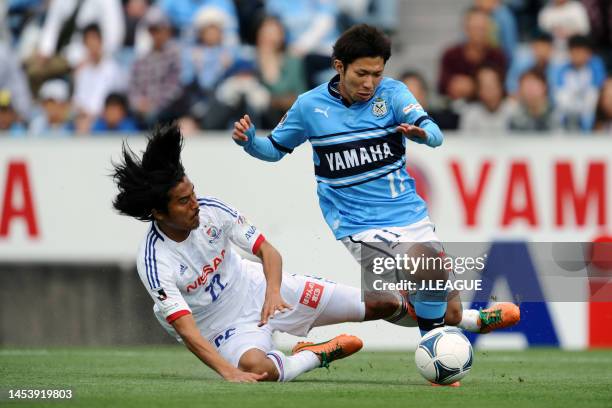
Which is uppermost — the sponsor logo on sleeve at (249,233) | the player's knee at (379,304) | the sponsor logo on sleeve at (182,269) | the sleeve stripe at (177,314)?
the sponsor logo on sleeve at (249,233)

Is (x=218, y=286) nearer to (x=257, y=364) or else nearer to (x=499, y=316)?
(x=257, y=364)

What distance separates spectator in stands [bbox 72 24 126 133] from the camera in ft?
52.2

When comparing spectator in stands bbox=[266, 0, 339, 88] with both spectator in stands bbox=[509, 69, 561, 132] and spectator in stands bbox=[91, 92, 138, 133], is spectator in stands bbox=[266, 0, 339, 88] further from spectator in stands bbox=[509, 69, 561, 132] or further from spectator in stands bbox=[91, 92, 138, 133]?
spectator in stands bbox=[509, 69, 561, 132]

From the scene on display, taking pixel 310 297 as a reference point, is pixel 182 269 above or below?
above

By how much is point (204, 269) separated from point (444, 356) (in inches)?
68.4

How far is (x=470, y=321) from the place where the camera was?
916cm

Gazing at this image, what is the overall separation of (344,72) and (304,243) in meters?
4.12

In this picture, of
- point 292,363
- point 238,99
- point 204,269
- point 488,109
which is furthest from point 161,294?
point 488,109

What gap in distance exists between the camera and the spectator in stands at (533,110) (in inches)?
552

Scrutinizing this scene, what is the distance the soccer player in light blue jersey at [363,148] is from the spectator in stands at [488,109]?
17.4 ft

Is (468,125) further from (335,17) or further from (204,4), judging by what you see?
(204,4)

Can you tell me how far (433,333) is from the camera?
8086mm

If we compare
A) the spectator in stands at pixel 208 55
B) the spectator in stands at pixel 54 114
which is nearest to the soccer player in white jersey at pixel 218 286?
the spectator in stands at pixel 208 55

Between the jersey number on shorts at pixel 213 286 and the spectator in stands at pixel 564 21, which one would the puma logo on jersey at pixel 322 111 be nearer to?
the jersey number on shorts at pixel 213 286
